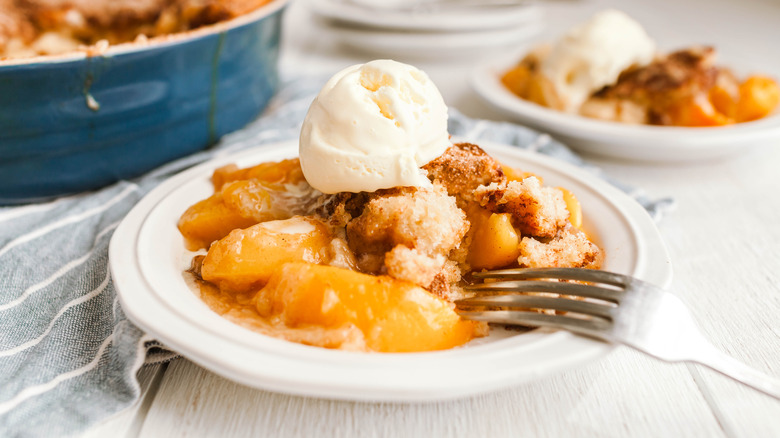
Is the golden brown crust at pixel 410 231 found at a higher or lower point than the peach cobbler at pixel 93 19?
higher

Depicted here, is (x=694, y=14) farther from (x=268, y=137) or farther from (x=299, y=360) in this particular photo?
(x=299, y=360)

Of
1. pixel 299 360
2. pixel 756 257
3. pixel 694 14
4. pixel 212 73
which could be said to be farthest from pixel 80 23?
pixel 694 14

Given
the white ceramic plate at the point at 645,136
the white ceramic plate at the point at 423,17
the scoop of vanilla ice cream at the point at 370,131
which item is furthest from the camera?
the white ceramic plate at the point at 423,17

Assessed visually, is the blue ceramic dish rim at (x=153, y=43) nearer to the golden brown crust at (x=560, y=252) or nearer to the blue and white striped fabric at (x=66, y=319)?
the blue and white striped fabric at (x=66, y=319)

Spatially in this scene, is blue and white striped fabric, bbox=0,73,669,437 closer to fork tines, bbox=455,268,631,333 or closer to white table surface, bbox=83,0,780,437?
white table surface, bbox=83,0,780,437

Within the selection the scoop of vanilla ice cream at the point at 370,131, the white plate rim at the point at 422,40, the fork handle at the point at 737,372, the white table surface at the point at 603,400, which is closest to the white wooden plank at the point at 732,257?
the white table surface at the point at 603,400

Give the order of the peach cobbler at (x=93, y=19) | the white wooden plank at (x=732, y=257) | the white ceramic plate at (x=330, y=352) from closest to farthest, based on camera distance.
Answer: the white ceramic plate at (x=330, y=352), the white wooden plank at (x=732, y=257), the peach cobbler at (x=93, y=19)
